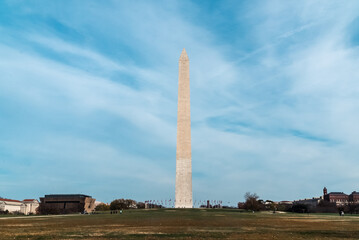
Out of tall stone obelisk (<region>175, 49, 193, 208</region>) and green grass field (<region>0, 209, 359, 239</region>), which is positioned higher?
tall stone obelisk (<region>175, 49, 193, 208</region>)

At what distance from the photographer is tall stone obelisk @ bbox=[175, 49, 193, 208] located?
63.6m

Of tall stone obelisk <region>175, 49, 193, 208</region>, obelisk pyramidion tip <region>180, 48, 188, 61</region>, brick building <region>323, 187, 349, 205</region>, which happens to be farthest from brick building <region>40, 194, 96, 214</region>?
brick building <region>323, 187, 349, 205</region>

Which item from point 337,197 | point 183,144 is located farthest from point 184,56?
point 337,197

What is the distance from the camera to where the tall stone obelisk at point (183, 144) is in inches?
2504

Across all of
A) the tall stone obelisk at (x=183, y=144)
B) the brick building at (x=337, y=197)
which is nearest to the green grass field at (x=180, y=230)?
the tall stone obelisk at (x=183, y=144)

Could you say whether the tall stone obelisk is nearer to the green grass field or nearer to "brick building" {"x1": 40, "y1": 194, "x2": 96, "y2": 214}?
the green grass field

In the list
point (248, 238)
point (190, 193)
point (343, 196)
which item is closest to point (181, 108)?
point (190, 193)

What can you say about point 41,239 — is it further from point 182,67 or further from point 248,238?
point 182,67

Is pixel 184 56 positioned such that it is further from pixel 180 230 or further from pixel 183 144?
pixel 180 230

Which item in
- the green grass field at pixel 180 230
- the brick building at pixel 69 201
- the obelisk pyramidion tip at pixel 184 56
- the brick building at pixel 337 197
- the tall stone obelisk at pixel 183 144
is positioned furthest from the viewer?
the brick building at pixel 337 197

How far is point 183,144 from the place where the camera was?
64812 mm

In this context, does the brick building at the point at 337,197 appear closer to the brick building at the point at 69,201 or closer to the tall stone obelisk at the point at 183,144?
the brick building at the point at 69,201

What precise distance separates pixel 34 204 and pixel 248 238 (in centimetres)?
14902

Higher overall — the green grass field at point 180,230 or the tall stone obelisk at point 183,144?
the tall stone obelisk at point 183,144
